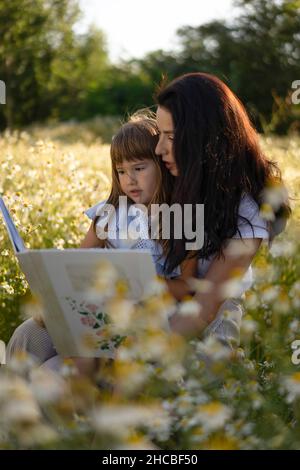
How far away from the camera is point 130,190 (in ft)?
10.8

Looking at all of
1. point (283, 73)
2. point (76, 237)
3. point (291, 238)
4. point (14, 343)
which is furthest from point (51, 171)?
point (283, 73)

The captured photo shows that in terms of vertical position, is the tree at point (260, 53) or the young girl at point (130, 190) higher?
the young girl at point (130, 190)

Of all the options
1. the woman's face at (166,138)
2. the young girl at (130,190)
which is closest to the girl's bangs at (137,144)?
the young girl at (130,190)

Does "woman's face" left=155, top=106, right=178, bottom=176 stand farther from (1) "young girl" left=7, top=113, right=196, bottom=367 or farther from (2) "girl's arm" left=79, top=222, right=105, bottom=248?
(2) "girl's arm" left=79, top=222, right=105, bottom=248

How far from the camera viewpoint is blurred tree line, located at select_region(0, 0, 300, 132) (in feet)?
66.9

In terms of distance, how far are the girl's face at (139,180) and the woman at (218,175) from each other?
0.23m

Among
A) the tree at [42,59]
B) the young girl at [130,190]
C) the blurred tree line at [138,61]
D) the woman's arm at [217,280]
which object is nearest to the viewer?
the woman's arm at [217,280]

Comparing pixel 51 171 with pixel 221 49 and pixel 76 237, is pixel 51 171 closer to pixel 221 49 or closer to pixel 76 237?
pixel 76 237

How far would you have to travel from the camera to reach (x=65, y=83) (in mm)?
27250

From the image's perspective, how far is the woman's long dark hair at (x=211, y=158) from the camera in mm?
2875

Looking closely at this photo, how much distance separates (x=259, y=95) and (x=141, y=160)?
21782mm

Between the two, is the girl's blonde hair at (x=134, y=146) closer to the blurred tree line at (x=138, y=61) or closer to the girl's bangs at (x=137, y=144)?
the girl's bangs at (x=137, y=144)

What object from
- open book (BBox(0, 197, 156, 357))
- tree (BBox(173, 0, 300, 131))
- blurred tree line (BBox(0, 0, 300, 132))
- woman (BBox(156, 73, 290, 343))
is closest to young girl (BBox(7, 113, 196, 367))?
woman (BBox(156, 73, 290, 343))

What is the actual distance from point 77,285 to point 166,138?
79 cm
